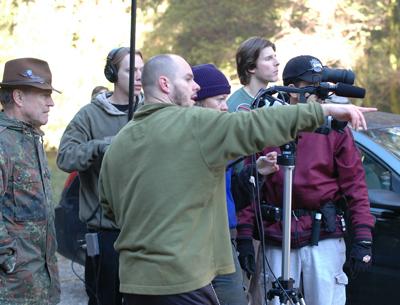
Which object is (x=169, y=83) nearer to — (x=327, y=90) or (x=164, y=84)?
(x=164, y=84)

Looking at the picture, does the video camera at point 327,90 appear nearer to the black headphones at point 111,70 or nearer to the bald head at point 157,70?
the bald head at point 157,70

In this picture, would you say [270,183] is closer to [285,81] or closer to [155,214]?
[285,81]

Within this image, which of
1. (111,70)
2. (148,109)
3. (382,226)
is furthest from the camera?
(382,226)

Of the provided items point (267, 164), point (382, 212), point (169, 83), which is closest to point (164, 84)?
point (169, 83)

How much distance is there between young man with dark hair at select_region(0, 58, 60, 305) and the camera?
337 cm

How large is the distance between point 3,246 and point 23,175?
358mm

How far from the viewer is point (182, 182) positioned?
280 centimetres

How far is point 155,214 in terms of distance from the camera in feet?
9.32

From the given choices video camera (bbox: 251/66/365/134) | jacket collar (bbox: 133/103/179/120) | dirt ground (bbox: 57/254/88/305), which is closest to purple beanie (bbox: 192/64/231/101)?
video camera (bbox: 251/66/365/134)

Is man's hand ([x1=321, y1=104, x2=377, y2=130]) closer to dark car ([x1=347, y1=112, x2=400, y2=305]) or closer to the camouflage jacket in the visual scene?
the camouflage jacket

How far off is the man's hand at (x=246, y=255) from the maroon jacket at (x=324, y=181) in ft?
0.14

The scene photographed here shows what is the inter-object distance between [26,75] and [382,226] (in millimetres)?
2353

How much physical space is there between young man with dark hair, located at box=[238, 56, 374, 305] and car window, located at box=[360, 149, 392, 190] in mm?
772

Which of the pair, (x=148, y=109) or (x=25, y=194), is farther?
(x=25, y=194)
